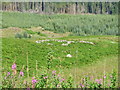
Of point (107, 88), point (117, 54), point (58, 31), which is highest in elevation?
point (107, 88)

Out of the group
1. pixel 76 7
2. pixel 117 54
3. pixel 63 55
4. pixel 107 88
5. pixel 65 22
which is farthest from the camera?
pixel 76 7

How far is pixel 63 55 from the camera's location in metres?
20.6

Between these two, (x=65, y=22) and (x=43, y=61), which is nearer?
(x=43, y=61)

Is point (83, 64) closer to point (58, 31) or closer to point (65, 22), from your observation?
point (58, 31)

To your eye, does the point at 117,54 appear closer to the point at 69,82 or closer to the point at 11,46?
the point at 11,46

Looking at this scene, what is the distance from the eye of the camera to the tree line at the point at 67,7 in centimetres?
13762

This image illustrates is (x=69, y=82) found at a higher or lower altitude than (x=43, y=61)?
higher

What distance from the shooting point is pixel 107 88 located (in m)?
7.84

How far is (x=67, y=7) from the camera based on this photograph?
145000 millimetres

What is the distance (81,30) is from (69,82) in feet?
193

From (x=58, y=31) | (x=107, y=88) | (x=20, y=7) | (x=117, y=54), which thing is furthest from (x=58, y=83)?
(x=20, y=7)

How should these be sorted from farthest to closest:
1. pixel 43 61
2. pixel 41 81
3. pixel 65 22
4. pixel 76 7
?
1. pixel 76 7
2. pixel 65 22
3. pixel 43 61
4. pixel 41 81

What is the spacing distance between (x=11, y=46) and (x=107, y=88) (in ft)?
47.1

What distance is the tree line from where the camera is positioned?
138 meters
